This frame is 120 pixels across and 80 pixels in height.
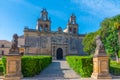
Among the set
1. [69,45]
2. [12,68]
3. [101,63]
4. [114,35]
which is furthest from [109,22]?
[12,68]

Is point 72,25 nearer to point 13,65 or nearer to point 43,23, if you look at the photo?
point 43,23

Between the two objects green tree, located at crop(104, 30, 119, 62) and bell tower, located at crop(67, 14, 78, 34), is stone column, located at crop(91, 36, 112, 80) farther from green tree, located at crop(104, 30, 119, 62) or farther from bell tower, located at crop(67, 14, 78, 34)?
bell tower, located at crop(67, 14, 78, 34)

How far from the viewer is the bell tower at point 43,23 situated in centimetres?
4638

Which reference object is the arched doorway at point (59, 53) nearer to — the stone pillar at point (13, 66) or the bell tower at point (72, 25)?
the bell tower at point (72, 25)

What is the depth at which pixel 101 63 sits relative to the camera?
1210 cm

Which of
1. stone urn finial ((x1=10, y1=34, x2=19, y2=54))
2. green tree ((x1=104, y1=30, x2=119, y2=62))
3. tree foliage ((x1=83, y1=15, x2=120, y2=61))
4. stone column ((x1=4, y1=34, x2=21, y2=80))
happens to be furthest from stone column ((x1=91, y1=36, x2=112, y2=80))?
green tree ((x1=104, y1=30, x2=119, y2=62))

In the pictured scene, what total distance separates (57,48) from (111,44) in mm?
19349

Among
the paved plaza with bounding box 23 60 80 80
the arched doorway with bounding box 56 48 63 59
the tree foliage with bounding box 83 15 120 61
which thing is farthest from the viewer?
the arched doorway with bounding box 56 48 63 59

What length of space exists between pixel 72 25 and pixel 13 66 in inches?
1549

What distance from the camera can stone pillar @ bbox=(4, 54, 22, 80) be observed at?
11812 mm

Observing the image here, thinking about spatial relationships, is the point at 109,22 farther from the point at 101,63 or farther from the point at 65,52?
the point at 101,63

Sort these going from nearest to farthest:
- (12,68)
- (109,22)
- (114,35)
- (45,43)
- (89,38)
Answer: (12,68), (114,35), (109,22), (89,38), (45,43)

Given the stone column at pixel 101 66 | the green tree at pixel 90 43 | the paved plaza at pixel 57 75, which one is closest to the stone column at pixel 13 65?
the paved plaza at pixel 57 75

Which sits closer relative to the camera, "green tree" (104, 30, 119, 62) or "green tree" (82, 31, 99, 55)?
"green tree" (104, 30, 119, 62)
